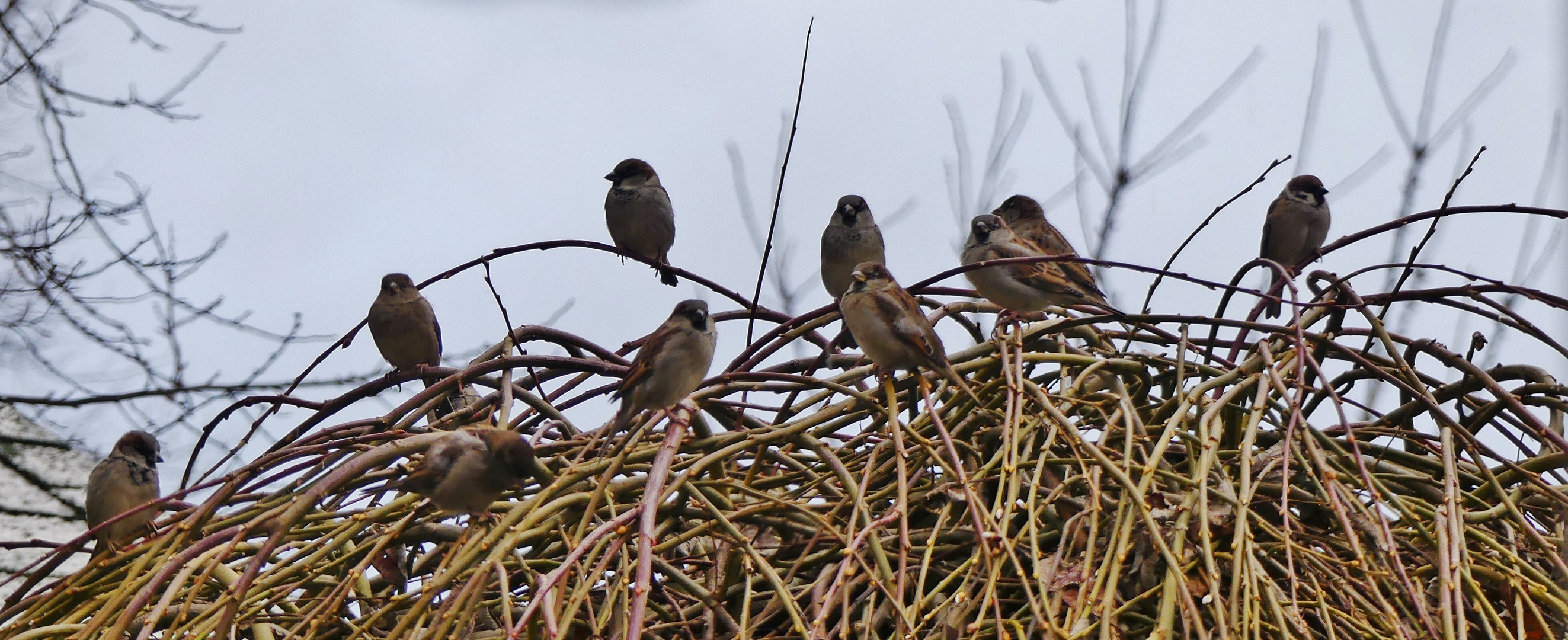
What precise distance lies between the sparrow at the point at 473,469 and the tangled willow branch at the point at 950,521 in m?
0.06

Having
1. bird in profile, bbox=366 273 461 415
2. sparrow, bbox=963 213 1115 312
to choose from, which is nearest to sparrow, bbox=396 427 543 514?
sparrow, bbox=963 213 1115 312

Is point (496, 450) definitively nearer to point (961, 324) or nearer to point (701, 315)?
point (701, 315)

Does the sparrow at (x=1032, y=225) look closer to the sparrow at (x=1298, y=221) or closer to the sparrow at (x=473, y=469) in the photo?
the sparrow at (x=1298, y=221)

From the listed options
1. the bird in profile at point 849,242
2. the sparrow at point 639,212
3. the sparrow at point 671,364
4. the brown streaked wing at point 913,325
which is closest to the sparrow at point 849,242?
the bird in profile at point 849,242

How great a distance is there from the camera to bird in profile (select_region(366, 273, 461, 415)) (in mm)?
5363

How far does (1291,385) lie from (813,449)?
0.98 m

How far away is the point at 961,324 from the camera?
3531 millimetres

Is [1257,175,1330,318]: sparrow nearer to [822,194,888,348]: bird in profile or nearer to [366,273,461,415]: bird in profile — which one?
[822,194,888,348]: bird in profile

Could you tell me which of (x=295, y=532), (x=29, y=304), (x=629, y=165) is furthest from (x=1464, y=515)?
(x=29, y=304)

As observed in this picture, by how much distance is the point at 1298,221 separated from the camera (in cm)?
559

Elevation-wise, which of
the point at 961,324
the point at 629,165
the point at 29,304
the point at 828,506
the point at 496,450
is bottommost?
the point at 828,506

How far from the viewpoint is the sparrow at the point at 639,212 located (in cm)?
595

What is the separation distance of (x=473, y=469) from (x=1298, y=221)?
4.29 m

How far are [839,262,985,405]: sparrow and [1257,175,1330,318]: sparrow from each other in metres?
2.94
